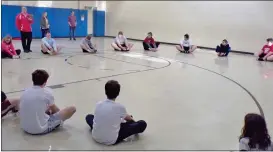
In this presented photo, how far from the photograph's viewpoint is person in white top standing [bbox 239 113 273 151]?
260 centimetres

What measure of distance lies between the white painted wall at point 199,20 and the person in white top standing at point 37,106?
1262 centimetres

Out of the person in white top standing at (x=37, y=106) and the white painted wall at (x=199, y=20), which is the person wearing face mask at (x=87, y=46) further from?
the person in white top standing at (x=37, y=106)

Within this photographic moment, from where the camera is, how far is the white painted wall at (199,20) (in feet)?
46.8

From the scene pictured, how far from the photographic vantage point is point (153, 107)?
16.5ft

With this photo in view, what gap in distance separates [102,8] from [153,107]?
1851 centimetres

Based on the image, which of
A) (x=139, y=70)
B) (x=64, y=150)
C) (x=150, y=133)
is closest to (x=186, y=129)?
(x=150, y=133)

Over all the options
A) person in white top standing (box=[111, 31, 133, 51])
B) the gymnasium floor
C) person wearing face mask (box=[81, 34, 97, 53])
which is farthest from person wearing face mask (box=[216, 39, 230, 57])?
person wearing face mask (box=[81, 34, 97, 53])

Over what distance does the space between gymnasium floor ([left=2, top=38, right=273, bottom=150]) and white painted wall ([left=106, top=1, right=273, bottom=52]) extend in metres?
5.05

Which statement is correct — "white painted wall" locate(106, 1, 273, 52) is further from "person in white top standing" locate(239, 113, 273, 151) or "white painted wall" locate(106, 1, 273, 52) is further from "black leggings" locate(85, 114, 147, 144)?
"person in white top standing" locate(239, 113, 273, 151)

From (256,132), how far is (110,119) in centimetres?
154

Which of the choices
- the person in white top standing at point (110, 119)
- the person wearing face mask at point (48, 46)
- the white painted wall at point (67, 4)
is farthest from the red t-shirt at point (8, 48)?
the white painted wall at point (67, 4)

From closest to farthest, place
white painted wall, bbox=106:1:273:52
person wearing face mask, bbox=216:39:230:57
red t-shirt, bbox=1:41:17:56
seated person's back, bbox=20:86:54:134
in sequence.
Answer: seated person's back, bbox=20:86:54:134 → red t-shirt, bbox=1:41:17:56 → person wearing face mask, bbox=216:39:230:57 → white painted wall, bbox=106:1:273:52

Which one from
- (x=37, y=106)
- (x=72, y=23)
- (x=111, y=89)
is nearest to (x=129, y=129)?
(x=111, y=89)

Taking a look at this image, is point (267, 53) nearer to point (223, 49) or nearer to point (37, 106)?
point (223, 49)
